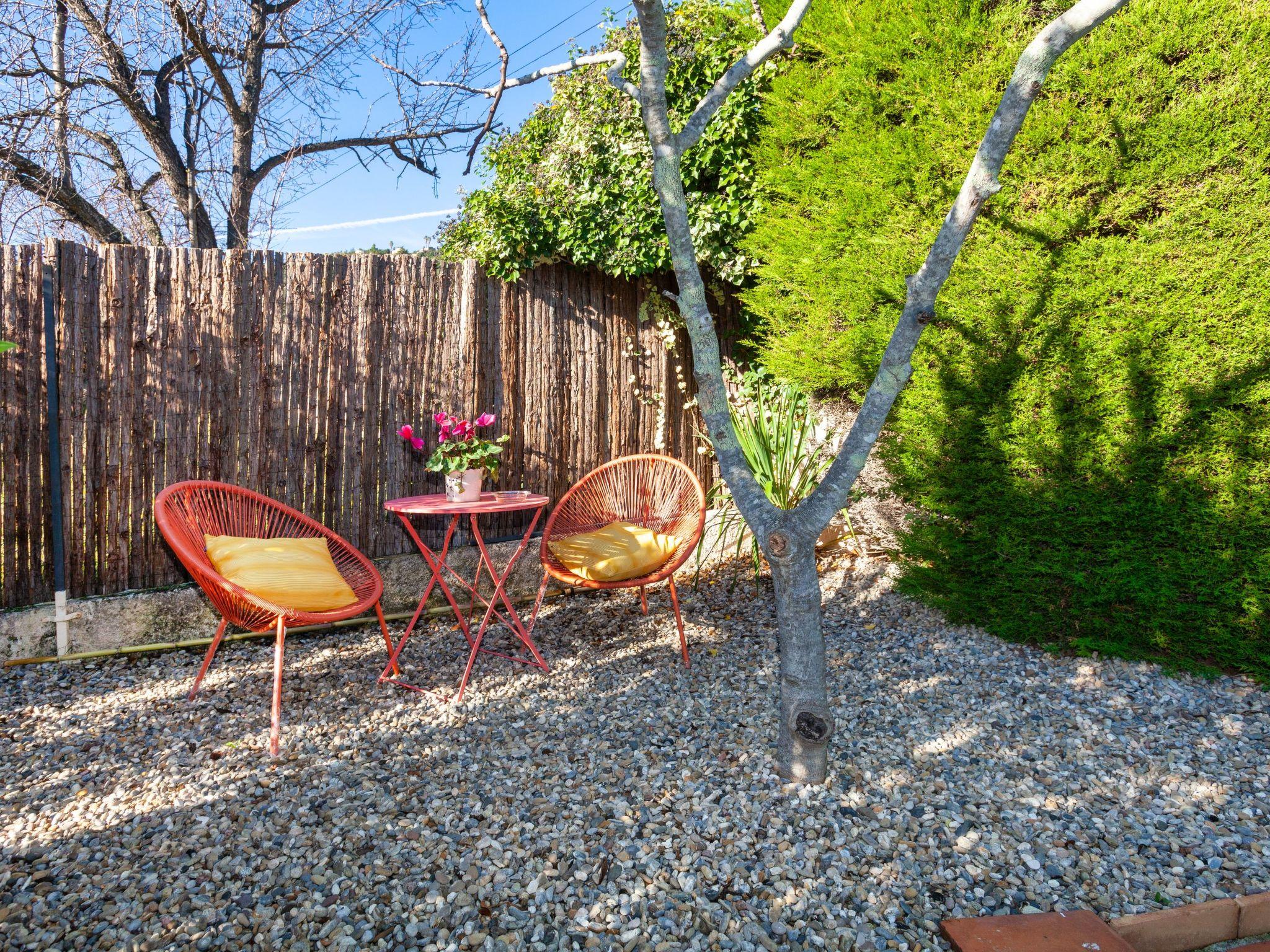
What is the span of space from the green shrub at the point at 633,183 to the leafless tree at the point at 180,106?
169 centimetres

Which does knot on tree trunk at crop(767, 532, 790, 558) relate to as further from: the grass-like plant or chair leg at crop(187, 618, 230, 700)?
chair leg at crop(187, 618, 230, 700)

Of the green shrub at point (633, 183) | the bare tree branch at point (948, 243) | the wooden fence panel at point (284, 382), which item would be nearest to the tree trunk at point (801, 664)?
the bare tree branch at point (948, 243)

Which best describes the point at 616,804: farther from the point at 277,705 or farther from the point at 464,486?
the point at 464,486

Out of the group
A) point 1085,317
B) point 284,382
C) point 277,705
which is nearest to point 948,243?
point 1085,317

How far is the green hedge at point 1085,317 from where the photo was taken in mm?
2502

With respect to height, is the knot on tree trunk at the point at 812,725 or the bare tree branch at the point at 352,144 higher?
the bare tree branch at the point at 352,144

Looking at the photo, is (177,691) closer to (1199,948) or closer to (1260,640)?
(1199,948)

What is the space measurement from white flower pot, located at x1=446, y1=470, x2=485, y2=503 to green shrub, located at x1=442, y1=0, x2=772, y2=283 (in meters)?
1.45

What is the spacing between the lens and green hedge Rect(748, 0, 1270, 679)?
2502 mm

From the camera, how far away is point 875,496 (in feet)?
11.8

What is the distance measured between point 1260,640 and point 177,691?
4.12m

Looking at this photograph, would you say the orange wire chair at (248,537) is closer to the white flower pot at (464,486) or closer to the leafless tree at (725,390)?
the white flower pot at (464,486)

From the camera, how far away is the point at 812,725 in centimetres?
211

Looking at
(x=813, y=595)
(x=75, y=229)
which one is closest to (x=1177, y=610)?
(x=813, y=595)
